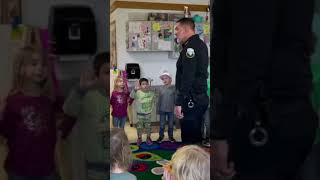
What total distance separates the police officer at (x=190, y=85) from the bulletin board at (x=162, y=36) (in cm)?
108

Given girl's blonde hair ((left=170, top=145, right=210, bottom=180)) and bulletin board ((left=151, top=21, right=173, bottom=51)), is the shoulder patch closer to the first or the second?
girl's blonde hair ((left=170, top=145, right=210, bottom=180))

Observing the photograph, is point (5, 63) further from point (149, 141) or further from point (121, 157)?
point (149, 141)

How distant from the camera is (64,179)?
29.0 inches

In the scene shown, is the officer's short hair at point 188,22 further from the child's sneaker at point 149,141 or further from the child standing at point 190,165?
the child standing at point 190,165

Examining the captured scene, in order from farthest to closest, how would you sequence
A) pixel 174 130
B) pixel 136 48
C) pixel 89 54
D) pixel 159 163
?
pixel 136 48, pixel 174 130, pixel 159 163, pixel 89 54

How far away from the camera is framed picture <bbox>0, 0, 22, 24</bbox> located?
0.68 m

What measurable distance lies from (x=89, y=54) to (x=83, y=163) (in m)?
0.22

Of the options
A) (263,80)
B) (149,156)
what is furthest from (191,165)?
(149,156)

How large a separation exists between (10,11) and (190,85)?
188 centimetres

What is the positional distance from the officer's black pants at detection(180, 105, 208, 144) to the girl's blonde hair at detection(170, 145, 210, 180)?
1076 mm

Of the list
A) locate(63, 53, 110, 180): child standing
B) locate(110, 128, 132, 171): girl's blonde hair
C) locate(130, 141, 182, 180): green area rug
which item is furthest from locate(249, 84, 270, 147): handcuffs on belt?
locate(130, 141, 182, 180): green area rug

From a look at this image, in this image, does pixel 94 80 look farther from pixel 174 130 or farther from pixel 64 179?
pixel 174 130

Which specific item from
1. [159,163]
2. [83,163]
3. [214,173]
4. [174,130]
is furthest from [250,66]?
[174,130]

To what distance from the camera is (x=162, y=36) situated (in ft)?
12.3
